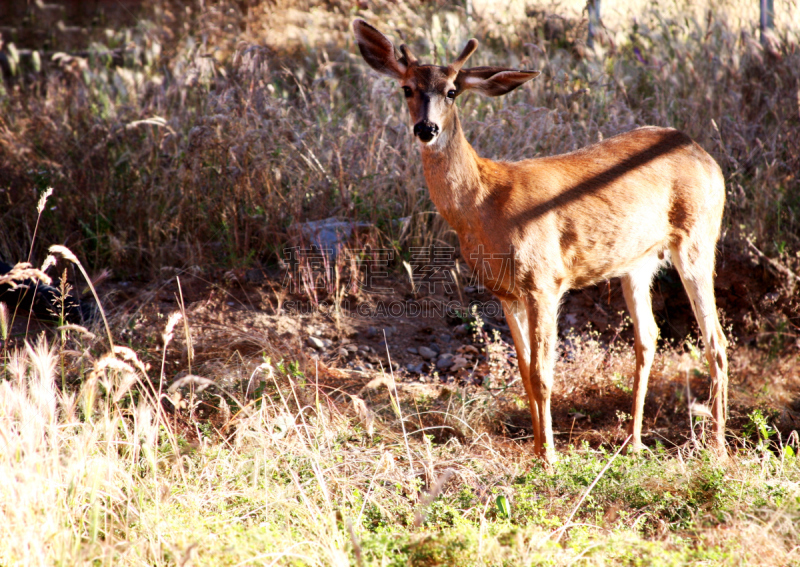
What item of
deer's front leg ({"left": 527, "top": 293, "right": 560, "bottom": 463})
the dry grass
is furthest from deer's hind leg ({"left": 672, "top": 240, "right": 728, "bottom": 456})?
deer's front leg ({"left": 527, "top": 293, "right": 560, "bottom": 463})

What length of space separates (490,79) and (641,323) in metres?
1.83

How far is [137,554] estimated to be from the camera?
253cm

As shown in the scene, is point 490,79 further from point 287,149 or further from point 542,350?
point 287,149

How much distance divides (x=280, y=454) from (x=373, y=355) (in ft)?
6.17

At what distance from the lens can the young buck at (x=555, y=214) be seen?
370 centimetres

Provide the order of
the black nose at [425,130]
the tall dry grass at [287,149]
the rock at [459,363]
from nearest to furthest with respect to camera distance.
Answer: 1. the black nose at [425,130]
2. the rock at [459,363]
3. the tall dry grass at [287,149]

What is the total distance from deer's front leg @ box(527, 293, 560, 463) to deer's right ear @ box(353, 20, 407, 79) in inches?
57.9

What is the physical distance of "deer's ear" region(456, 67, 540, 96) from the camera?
12.4 feet

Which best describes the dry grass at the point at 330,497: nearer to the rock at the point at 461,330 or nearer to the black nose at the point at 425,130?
the black nose at the point at 425,130

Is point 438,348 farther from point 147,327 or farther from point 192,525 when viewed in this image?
point 192,525

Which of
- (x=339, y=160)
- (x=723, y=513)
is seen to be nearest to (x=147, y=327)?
(x=339, y=160)

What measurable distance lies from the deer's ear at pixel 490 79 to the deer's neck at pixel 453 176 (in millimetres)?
215

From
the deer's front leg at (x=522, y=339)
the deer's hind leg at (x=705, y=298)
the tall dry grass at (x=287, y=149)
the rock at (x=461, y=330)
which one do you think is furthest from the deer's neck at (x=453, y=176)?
the tall dry grass at (x=287, y=149)

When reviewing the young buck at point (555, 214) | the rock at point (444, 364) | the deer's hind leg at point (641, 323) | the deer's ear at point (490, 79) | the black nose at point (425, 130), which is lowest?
the rock at point (444, 364)
